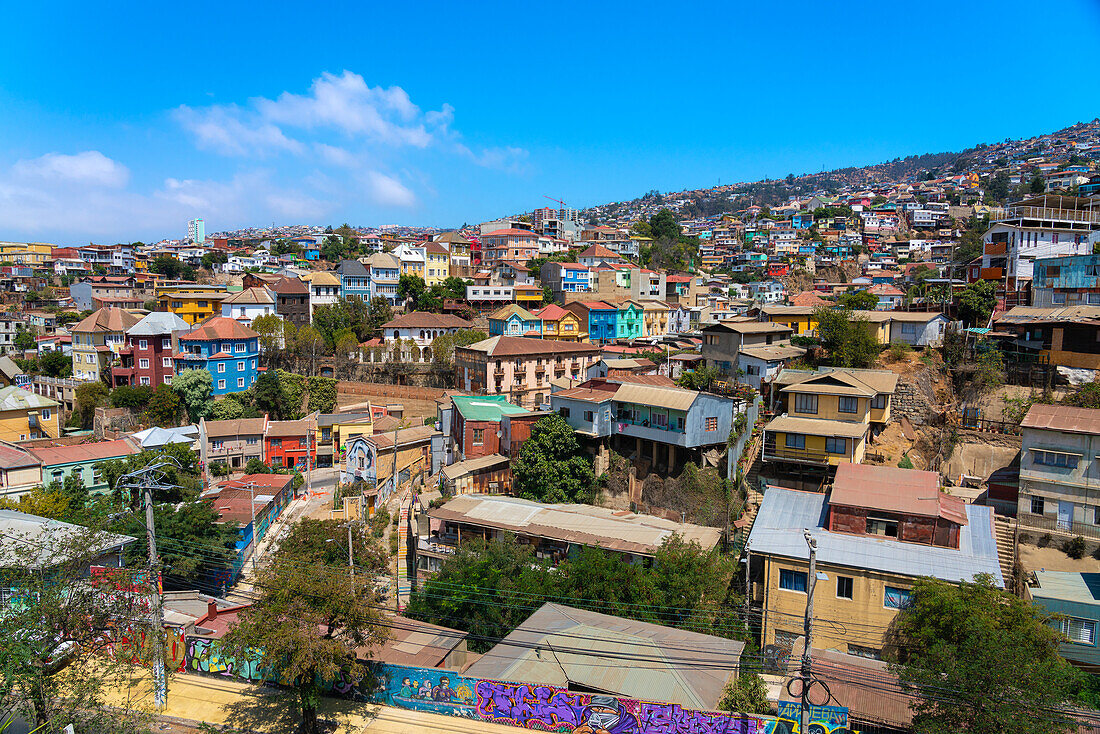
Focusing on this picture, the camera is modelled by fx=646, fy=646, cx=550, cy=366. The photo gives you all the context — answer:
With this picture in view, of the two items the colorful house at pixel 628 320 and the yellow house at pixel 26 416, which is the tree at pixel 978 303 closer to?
the colorful house at pixel 628 320

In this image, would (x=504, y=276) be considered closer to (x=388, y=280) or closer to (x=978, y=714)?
(x=388, y=280)

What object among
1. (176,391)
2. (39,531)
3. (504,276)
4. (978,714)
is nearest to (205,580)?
(39,531)

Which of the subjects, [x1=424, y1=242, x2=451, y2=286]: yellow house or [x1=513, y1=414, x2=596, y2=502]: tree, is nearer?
[x1=513, y1=414, x2=596, y2=502]: tree

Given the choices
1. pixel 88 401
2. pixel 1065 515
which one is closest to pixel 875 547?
pixel 1065 515

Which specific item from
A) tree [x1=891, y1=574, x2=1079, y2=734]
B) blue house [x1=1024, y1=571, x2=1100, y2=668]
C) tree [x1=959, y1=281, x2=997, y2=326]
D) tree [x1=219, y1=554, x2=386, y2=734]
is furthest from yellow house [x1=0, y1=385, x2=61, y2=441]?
tree [x1=959, y1=281, x2=997, y2=326]

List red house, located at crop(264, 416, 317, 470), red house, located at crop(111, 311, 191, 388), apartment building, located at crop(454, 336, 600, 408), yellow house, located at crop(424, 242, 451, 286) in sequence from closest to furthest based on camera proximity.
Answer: red house, located at crop(264, 416, 317, 470) → apartment building, located at crop(454, 336, 600, 408) → red house, located at crop(111, 311, 191, 388) → yellow house, located at crop(424, 242, 451, 286)

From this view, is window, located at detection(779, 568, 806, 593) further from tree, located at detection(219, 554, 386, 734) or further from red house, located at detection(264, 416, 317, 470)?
red house, located at detection(264, 416, 317, 470)
